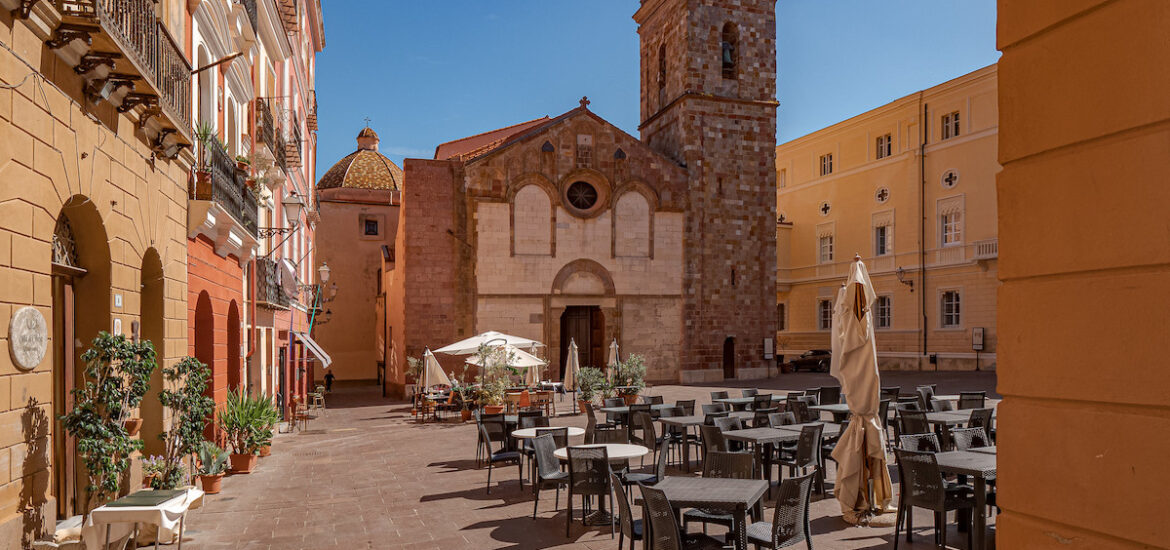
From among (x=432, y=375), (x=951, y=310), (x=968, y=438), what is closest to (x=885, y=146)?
(x=951, y=310)

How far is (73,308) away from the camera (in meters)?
7.16

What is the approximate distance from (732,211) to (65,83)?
2615cm

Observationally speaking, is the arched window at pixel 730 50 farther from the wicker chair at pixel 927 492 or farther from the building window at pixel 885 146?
the wicker chair at pixel 927 492

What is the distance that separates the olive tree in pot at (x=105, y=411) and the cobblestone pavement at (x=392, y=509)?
1.79 metres

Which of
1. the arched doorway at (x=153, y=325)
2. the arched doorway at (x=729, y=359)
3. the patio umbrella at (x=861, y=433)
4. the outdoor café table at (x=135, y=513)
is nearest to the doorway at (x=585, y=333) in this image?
the arched doorway at (x=729, y=359)

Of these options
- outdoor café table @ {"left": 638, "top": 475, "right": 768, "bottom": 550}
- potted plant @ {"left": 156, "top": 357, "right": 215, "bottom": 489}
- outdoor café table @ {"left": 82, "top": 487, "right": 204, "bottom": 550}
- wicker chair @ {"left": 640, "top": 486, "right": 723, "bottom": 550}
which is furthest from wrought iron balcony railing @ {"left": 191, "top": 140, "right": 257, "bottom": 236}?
wicker chair @ {"left": 640, "top": 486, "right": 723, "bottom": 550}

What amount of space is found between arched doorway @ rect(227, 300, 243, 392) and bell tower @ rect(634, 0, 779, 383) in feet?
59.7

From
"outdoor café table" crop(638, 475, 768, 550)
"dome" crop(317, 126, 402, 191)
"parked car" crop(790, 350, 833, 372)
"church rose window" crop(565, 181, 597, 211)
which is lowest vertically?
"parked car" crop(790, 350, 833, 372)

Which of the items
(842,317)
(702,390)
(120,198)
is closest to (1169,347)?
(842,317)

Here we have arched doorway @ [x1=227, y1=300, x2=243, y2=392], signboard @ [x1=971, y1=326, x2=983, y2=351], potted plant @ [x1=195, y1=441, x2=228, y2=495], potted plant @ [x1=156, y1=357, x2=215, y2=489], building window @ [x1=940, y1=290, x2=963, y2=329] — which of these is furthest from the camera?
building window @ [x1=940, y1=290, x2=963, y2=329]

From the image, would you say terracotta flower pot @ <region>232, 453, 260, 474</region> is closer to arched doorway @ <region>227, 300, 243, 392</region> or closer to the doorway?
arched doorway @ <region>227, 300, 243, 392</region>

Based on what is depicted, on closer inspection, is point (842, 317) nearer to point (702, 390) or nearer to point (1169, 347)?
point (1169, 347)

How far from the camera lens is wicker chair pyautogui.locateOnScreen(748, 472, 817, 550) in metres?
6.21

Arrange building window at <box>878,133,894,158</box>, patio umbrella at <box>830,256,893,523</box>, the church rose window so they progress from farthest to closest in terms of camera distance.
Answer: building window at <box>878,133,894,158</box>, the church rose window, patio umbrella at <box>830,256,893,523</box>
